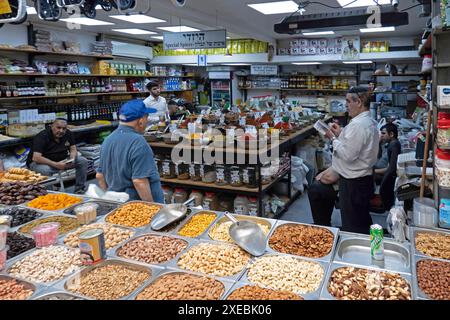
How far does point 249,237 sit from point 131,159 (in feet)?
3.96

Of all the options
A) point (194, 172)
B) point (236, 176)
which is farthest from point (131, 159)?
point (194, 172)

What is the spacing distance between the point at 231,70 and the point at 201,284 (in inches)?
470

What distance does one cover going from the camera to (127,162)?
2904mm

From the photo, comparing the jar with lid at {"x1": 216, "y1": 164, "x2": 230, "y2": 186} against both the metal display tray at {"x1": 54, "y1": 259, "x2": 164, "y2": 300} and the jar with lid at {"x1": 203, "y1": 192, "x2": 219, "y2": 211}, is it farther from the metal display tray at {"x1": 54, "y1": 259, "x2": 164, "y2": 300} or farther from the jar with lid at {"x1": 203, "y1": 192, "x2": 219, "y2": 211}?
the metal display tray at {"x1": 54, "y1": 259, "x2": 164, "y2": 300}

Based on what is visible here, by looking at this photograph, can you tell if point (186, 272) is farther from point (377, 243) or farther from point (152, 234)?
point (377, 243)

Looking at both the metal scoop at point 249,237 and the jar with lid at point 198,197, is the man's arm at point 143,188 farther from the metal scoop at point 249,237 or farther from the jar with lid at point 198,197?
the jar with lid at point 198,197

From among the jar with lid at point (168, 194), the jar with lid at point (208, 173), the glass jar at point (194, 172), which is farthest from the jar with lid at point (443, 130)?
the jar with lid at point (168, 194)

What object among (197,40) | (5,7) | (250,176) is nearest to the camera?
(5,7)

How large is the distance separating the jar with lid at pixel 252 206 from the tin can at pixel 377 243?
8.96 ft

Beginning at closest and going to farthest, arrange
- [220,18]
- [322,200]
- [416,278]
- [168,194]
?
[416,278]
[322,200]
[168,194]
[220,18]

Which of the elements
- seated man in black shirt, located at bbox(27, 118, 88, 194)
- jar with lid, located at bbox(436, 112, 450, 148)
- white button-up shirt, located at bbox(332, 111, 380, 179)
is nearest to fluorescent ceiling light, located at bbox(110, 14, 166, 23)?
seated man in black shirt, located at bbox(27, 118, 88, 194)

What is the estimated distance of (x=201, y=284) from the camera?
5.82ft

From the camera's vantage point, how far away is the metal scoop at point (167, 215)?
8.04ft

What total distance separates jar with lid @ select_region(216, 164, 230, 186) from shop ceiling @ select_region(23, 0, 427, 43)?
6.98ft
